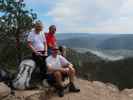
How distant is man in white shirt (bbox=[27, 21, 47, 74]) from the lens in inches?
467

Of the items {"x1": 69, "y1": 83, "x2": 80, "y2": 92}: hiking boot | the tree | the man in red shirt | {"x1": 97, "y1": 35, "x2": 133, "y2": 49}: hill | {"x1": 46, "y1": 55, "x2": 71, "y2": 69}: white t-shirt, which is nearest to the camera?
{"x1": 46, "y1": 55, "x2": 71, "y2": 69}: white t-shirt

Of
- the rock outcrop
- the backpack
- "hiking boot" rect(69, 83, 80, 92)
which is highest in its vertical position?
the backpack

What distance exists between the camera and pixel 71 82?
12.0 meters

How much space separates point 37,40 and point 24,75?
97cm

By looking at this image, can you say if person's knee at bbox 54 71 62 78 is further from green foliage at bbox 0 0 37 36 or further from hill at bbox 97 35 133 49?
hill at bbox 97 35 133 49

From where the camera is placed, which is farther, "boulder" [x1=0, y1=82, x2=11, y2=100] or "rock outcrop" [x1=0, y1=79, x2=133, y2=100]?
"rock outcrop" [x1=0, y1=79, x2=133, y2=100]

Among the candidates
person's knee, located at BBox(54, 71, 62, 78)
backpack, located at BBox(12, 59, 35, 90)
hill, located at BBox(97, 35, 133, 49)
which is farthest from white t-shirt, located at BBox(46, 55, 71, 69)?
hill, located at BBox(97, 35, 133, 49)

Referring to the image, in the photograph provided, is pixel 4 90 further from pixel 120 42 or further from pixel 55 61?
pixel 120 42

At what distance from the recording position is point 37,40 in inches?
468

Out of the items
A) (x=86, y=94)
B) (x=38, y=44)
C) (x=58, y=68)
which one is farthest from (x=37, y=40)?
(x=86, y=94)

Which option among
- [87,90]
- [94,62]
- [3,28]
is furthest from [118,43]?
[87,90]

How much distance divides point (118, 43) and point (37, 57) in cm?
8649

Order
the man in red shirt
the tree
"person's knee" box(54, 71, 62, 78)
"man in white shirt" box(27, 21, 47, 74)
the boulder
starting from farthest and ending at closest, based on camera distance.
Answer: the tree, the man in red shirt, "man in white shirt" box(27, 21, 47, 74), "person's knee" box(54, 71, 62, 78), the boulder

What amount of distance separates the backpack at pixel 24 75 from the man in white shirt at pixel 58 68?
0.52 meters
